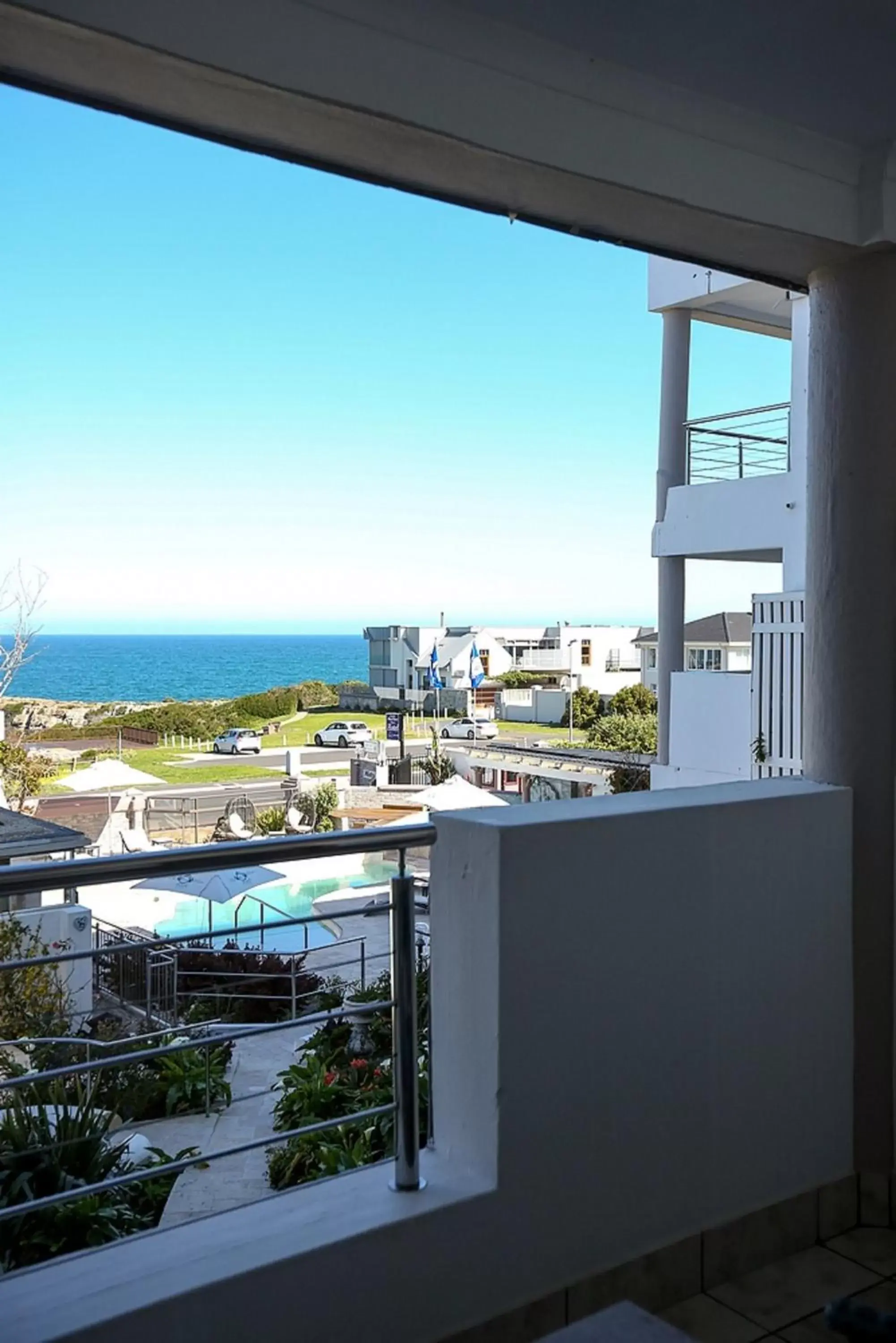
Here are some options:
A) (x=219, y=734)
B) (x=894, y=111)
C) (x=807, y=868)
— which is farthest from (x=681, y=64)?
(x=219, y=734)

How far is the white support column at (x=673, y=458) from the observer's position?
9.06 metres

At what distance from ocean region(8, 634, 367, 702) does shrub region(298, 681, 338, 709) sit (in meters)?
2.62

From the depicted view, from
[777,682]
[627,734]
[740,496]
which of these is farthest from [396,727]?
[777,682]

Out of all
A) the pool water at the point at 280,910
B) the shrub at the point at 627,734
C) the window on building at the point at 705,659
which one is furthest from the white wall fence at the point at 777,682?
the shrub at the point at 627,734

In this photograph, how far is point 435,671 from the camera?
97.1ft

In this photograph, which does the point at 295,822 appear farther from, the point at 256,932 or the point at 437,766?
the point at 256,932

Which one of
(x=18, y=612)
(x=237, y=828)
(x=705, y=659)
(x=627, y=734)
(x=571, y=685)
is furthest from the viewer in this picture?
(x=571, y=685)

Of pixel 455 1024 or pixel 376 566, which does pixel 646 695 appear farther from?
pixel 455 1024

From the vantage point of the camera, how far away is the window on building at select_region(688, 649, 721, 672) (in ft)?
57.8

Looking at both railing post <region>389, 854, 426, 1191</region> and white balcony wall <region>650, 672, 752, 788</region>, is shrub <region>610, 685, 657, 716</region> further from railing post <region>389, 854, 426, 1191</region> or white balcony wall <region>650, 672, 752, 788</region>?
railing post <region>389, 854, 426, 1191</region>

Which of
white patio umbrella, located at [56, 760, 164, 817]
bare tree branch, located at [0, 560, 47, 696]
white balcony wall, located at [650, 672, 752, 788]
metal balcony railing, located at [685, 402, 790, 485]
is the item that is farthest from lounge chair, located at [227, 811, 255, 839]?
metal balcony railing, located at [685, 402, 790, 485]

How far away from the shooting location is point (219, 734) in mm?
40969

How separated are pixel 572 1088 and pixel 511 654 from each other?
3770cm

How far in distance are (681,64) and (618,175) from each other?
0.19 metres
